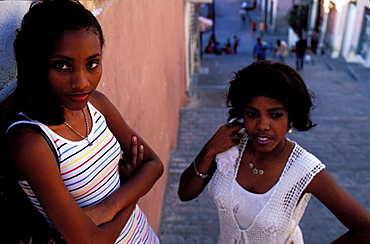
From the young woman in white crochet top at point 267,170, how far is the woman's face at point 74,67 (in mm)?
933

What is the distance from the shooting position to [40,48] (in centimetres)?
122

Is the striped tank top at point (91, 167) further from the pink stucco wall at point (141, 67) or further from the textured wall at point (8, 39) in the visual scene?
the pink stucco wall at point (141, 67)

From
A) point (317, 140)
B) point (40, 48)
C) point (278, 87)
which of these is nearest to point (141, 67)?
point (278, 87)

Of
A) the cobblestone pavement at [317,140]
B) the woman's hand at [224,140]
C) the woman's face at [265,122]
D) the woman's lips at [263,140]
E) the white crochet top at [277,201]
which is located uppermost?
the woman's face at [265,122]

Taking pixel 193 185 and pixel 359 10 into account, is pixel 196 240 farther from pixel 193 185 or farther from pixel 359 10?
pixel 359 10

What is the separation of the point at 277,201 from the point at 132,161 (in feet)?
2.51

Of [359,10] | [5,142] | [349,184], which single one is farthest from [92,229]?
[359,10]

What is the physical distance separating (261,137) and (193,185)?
1.59 feet

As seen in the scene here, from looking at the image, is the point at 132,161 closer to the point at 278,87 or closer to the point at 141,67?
the point at 278,87

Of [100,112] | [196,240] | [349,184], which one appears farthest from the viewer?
[349,184]

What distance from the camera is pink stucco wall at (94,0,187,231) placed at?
2594 mm

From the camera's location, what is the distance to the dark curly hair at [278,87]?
1.95 m

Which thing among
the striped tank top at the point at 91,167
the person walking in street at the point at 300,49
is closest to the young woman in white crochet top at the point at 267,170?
the striped tank top at the point at 91,167

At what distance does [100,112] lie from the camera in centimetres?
173
